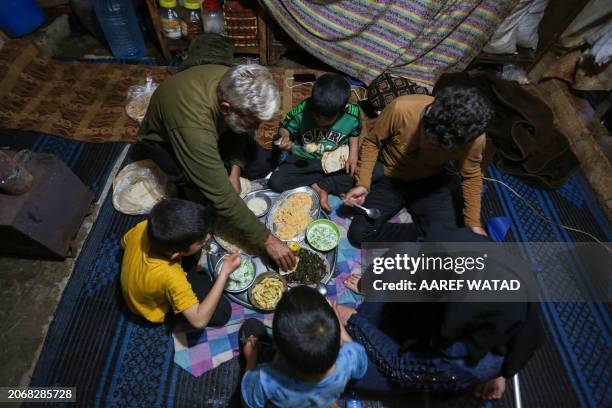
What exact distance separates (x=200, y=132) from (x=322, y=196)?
4.42ft

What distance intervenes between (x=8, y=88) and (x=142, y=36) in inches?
69.5

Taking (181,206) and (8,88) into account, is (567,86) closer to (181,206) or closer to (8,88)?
(181,206)

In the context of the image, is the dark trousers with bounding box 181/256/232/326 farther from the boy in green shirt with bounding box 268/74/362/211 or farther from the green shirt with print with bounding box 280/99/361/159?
the green shirt with print with bounding box 280/99/361/159

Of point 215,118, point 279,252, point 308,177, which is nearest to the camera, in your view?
point 215,118

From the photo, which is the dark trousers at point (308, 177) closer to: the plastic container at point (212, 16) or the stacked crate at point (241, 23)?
the stacked crate at point (241, 23)

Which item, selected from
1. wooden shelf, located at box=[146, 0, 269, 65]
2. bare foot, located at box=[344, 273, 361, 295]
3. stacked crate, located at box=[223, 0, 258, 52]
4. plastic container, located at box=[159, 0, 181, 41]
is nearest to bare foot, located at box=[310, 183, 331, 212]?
bare foot, located at box=[344, 273, 361, 295]

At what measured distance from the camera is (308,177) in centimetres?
321

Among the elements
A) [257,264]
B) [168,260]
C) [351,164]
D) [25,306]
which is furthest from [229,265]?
[25,306]

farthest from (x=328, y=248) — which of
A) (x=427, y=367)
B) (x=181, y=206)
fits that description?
(x=181, y=206)

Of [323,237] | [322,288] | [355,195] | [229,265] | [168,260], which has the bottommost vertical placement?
[322,288]

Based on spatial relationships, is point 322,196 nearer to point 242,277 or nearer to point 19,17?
point 242,277

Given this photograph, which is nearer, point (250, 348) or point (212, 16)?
point (250, 348)

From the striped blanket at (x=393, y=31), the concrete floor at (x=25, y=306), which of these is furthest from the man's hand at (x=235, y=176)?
the striped blanket at (x=393, y=31)

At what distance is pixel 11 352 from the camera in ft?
8.10
